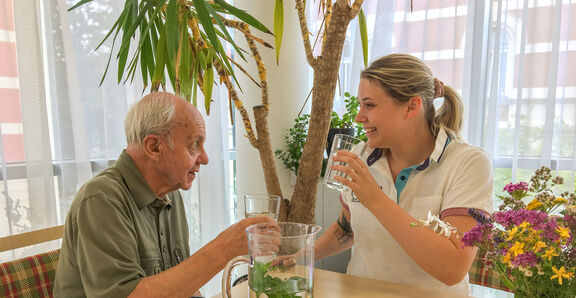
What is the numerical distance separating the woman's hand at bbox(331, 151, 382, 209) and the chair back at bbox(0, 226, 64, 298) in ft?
3.28

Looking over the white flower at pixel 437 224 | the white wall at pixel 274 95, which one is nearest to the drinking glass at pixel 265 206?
the white flower at pixel 437 224

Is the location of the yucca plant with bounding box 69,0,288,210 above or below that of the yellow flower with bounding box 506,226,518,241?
above

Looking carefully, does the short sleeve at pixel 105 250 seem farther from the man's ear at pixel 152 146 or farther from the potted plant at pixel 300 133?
the potted plant at pixel 300 133

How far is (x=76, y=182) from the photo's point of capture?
218 cm

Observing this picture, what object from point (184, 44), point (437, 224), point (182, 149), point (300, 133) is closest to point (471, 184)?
point (437, 224)

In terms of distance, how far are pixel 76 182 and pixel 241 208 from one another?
1.31m

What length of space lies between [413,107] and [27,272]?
4.55 ft

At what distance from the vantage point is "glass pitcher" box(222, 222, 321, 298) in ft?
2.36

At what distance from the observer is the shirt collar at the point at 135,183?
1.25 metres

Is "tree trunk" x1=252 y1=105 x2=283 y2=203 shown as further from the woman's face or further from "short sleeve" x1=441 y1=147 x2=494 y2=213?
"short sleeve" x1=441 y1=147 x2=494 y2=213

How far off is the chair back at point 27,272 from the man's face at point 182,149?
46 cm

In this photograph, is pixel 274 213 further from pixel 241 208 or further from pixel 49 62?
pixel 241 208

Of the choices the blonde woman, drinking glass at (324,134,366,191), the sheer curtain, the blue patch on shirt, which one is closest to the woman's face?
the blonde woman

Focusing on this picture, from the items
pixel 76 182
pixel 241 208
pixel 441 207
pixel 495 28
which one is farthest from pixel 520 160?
pixel 76 182
